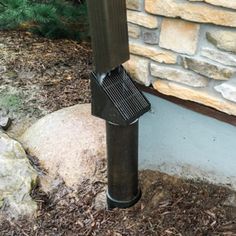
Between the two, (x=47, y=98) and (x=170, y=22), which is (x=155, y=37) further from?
(x=47, y=98)

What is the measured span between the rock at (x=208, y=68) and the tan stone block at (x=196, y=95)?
9 cm

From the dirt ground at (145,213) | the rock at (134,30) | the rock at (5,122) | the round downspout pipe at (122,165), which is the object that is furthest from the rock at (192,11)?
the rock at (5,122)

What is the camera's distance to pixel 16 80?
3.04 metres

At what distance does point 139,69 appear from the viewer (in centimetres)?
187

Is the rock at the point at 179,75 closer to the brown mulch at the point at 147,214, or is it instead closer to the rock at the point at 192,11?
the rock at the point at 192,11

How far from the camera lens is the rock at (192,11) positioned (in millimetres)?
1530

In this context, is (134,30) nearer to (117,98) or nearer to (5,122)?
(117,98)

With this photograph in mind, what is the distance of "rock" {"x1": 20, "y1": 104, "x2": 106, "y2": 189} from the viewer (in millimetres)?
2266

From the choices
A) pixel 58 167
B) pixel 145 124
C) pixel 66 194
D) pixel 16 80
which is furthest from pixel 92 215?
pixel 16 80

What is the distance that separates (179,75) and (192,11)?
11.3 inches

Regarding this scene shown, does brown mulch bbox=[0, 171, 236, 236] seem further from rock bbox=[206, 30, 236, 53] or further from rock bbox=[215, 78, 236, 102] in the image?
rock bbox=[206, 30, 236, 53]

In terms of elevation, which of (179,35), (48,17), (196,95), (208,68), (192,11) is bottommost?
(48,17)

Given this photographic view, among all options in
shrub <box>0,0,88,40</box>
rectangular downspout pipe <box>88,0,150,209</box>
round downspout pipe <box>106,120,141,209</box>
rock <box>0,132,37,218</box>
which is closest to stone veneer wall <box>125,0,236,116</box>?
rectangular downspout pipe <box>88,0,150,209</box>

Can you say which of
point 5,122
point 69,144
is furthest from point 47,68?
point 69,144
